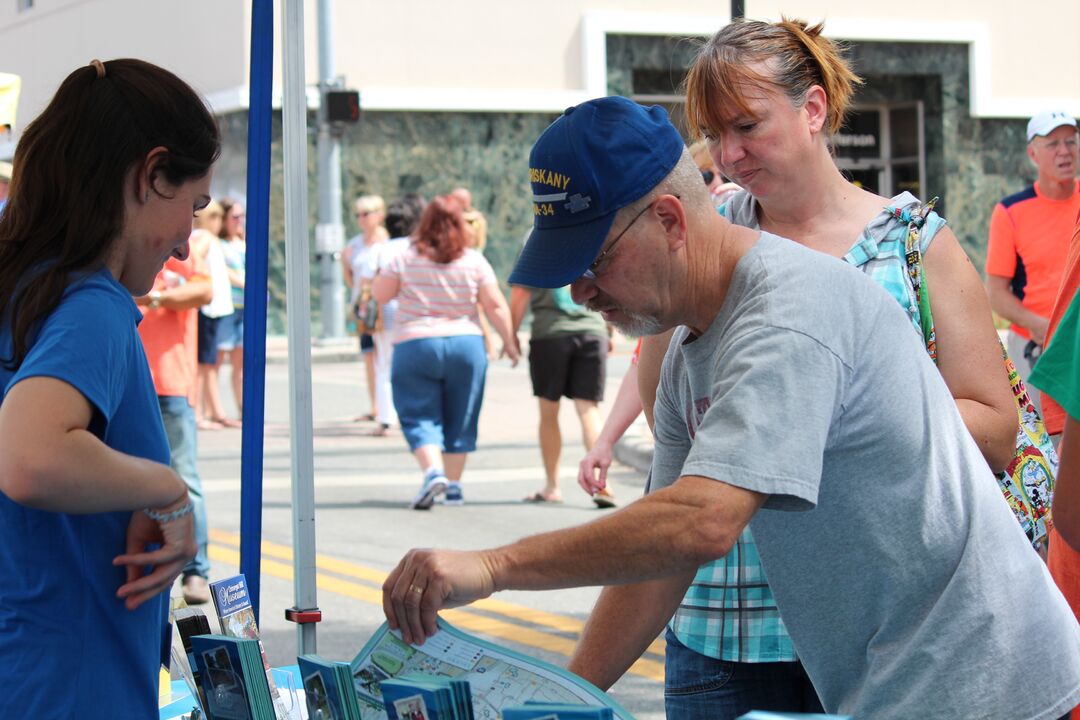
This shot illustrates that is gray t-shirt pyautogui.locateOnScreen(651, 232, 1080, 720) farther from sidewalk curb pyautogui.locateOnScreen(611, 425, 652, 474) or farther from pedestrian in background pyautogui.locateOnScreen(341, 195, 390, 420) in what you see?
pedestrian in background pyautogui.locateOnScreen(341, 195, 390, 420)

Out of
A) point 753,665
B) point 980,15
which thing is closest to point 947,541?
point 753,665

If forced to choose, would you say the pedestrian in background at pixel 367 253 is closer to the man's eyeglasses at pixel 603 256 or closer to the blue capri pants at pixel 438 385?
the blue capri pants at pixel 438 385

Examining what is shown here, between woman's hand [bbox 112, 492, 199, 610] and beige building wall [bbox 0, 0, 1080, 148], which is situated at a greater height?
beige building wall [bbox 0, 0, 1080, 148]

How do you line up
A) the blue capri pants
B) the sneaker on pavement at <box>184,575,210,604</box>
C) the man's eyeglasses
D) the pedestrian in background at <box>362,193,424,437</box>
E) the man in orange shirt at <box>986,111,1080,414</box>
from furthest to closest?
1. the pedestrian in background at <box>362,193,424,437</box>
2. the blue capri pants
3. the man in orange shirt at <box>986,111,1080,414</box>
4. the sneaker on pavement at <box>184,575,210,604</box>
5. the man's eyeglasses

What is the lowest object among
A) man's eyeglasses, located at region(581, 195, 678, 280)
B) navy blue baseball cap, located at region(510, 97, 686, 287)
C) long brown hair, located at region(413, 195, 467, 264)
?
long brown hair, located at region(413, 195, 467, 264)

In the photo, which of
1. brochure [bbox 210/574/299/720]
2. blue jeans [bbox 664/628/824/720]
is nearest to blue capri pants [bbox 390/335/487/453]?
blue jeans [bbox 664/628/824/720]

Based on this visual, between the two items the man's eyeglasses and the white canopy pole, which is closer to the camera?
the man's eyeglasses

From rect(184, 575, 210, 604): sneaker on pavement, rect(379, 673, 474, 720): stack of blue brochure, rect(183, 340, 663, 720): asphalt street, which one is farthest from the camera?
rect(184, 575, 210, 604): sneaker on pavement

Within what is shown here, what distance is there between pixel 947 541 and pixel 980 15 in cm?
2575

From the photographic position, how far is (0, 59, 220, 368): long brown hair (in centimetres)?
204

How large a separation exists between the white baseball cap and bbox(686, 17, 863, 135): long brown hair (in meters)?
4.80

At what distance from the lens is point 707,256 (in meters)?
2.02

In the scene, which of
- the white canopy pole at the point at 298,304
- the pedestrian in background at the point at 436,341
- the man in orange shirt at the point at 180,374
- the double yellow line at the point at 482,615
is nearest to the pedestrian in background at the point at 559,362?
the pedestrian in background at the point at 436,341

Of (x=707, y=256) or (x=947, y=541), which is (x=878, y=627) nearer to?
(x=947, y=541)
